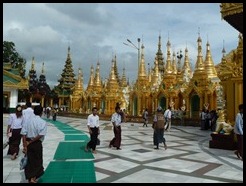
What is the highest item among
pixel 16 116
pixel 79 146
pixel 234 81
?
pixel 234 81

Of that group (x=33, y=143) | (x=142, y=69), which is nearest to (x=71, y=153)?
(x=33, y=143)

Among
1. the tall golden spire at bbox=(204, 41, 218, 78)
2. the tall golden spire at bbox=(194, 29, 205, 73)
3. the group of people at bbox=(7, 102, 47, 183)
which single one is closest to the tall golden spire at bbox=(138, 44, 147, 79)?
the tall golden spire at bbox=(194, 29, 205, 73)

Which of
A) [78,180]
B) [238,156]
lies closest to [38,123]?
[78,180]

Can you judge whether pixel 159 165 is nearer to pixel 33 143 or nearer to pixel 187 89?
pixel 33 143

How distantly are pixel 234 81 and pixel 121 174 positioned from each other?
719 centimetres

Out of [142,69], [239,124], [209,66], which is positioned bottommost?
[239,124]

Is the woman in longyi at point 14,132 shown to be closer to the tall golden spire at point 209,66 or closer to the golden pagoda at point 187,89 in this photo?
the golden pagoda at point 187,89

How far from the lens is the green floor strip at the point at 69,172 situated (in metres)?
6.12

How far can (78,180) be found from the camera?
615 cm

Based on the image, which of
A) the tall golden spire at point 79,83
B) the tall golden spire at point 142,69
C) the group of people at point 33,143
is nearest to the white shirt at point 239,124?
the group of people at point 33,143

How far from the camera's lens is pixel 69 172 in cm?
680

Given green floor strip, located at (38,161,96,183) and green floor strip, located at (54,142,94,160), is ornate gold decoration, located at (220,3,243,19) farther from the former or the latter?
green floor strip, located at (38,161,96,183)

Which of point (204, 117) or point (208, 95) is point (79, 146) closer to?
point (204, 117)

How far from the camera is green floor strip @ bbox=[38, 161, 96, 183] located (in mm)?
6125
